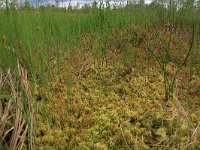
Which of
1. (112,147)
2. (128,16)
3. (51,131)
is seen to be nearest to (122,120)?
(112,147)

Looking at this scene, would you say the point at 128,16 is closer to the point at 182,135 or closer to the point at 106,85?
the point at 106,85

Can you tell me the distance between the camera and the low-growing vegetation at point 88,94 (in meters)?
2.32

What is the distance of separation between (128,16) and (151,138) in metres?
2.94

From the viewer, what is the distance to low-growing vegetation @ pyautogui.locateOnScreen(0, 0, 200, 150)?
2.32 metres

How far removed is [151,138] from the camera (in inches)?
96.3

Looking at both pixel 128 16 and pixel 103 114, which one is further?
pixel 128 16

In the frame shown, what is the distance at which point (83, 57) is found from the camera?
12.5 feet

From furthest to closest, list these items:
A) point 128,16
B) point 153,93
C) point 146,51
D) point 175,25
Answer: point 175,25
point 128,16
point 146,51
point 153,93

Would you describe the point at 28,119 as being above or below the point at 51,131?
above

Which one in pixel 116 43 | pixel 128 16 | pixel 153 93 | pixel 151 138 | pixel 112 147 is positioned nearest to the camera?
pixel 112 147

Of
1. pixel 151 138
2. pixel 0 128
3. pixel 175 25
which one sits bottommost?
pixel 151 138

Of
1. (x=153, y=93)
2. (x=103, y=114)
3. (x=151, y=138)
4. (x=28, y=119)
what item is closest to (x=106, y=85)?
(x=153, y=93)

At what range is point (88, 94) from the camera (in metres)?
2.97

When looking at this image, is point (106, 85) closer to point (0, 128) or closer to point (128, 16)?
point (0, 128)
